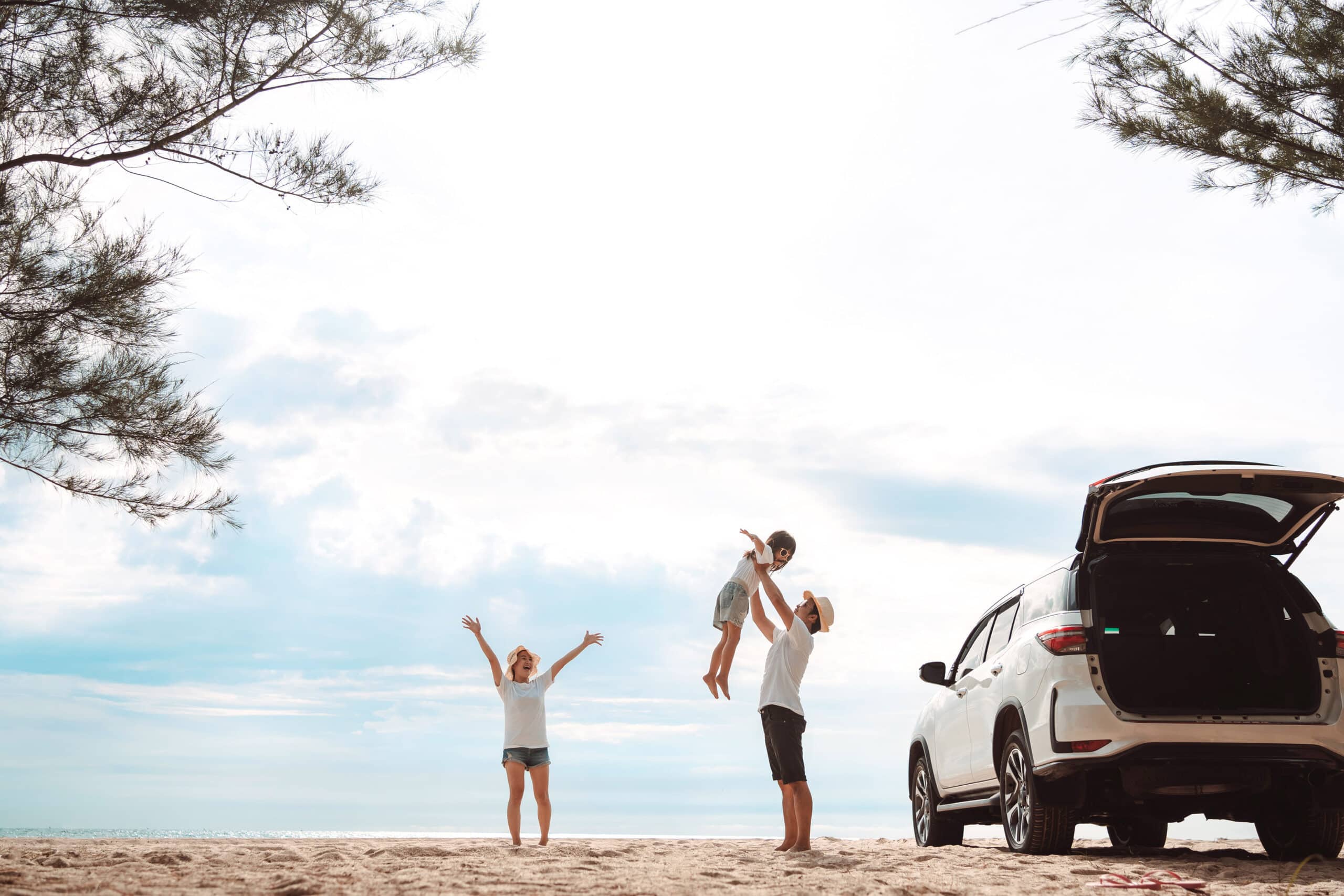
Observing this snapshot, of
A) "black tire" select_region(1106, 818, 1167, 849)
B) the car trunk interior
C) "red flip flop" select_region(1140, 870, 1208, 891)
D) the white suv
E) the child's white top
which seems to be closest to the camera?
"red flip flop" select_region(1140, 870, 1208, 891)

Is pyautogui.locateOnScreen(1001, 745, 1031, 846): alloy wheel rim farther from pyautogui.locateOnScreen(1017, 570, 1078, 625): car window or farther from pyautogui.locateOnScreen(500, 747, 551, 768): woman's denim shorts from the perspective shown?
pyautogui.locateOnScreen(500, 747, 551, 768): woman's denim shorts

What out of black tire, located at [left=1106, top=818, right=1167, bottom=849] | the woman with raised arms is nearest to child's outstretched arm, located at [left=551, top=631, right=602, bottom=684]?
the woman with raised arms

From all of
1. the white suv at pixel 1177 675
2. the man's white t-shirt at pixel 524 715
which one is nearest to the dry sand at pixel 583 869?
the white suv at pixel 1177 675

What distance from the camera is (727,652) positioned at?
9.14 metres

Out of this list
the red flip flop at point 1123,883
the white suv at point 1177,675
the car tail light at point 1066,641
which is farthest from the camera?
the car tail light at point 1066,641

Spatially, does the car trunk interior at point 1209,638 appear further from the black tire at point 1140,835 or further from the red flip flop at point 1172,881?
the black tire at point 1140,835

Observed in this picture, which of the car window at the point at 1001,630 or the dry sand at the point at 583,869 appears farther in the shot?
the car window at the point at 1001,630

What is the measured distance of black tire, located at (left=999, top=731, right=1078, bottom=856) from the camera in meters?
6.68

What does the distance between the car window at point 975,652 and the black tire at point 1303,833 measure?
1995 mm

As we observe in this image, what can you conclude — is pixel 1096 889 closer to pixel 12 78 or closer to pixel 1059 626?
pixel 1059 626

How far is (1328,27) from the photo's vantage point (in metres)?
10.3

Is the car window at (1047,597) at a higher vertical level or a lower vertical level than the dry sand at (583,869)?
higher

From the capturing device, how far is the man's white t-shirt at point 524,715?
8188 mm

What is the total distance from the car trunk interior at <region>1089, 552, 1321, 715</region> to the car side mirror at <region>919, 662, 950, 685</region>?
1.38 metres
